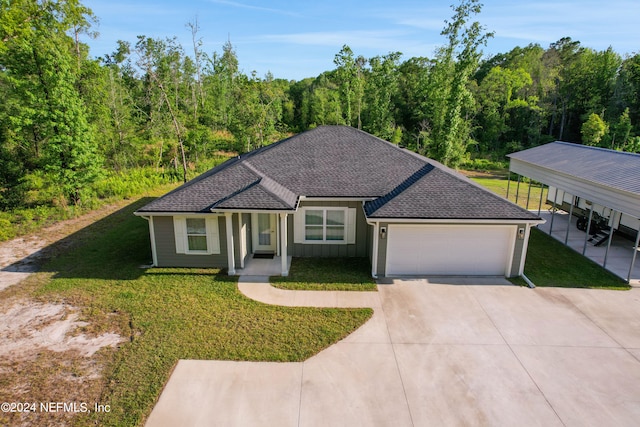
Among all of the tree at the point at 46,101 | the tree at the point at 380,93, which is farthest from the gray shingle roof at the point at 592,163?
the tree at the point at 46,101

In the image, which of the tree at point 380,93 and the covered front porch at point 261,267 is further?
the tree at point 380,93

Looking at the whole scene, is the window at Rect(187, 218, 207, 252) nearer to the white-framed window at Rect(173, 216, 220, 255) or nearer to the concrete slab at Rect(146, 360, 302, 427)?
the white-framed window at Rect(173, 216, 220, 255)

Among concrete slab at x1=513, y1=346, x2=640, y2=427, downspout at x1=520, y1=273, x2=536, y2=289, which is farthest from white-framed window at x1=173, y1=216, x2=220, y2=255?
downspout at x1=520, y1=273, x2=536, y2=289

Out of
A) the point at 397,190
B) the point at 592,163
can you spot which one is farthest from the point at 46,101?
the point at 592,163

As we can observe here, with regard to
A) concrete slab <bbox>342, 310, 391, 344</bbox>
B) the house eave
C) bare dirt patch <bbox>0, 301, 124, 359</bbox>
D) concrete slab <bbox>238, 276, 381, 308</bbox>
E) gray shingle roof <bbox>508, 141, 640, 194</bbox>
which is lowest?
bare dirt patch <bbox>0, 301, 124, 359</bbox>

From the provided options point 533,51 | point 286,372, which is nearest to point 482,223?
point 286,372

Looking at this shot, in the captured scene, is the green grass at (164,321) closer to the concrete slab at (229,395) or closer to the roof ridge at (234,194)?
the concrete slab at (229,395)

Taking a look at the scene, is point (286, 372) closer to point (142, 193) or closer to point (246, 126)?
point (142, 193)
